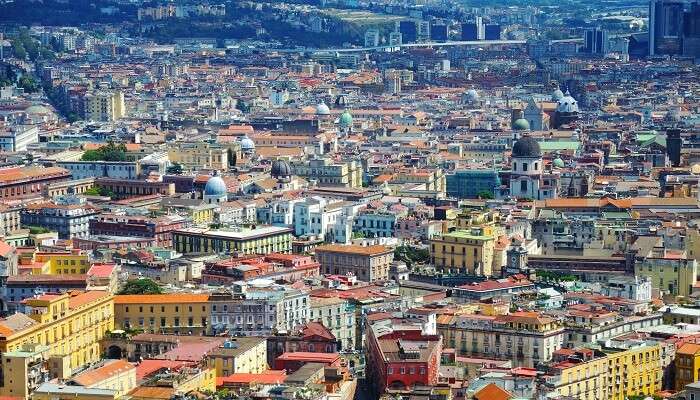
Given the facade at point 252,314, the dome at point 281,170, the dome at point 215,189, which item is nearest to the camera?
the facade at point 252,314

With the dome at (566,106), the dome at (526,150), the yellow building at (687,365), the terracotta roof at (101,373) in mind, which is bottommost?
the yellow building at (687,365)

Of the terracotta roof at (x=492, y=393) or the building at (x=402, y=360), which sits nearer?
the terracotta roof at (x=492, y=393)

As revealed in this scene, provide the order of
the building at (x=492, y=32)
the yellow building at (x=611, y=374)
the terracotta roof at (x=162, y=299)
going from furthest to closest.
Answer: the building at (x=492, y=32) < the terracotta roof at (x=162, y=299) < the yellow building at (x=611, y=374)

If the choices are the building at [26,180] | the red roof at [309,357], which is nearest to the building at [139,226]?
the building at [26,180]

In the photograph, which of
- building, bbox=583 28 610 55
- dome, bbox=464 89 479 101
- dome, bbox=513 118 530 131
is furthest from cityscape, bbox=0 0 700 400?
building, bbox=583 28 610 55

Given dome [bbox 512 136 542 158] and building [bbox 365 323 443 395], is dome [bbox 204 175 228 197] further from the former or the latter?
building [bbox 365 323 443 395]

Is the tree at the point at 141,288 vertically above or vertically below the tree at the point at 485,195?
above

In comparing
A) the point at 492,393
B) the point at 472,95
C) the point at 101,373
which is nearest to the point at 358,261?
the point at 101,373

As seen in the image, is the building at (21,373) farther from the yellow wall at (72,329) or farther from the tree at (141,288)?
the tree at (141,288)
